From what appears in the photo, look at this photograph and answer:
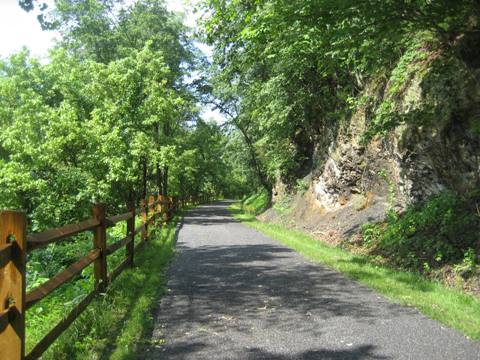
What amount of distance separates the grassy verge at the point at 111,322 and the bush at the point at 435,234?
4.93 metres

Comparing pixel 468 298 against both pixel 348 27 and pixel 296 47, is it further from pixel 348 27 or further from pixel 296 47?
pixel 296 47

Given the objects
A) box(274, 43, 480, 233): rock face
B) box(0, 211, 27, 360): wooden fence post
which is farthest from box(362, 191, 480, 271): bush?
box(0, 211, 27, 360): wooden fence post

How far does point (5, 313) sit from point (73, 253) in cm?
642

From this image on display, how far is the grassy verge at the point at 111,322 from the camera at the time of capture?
179 inches

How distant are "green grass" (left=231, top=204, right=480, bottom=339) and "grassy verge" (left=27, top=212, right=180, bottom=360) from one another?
3.41 meters

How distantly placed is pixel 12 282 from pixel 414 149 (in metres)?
9.76

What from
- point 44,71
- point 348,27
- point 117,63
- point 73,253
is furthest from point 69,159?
point 348,27

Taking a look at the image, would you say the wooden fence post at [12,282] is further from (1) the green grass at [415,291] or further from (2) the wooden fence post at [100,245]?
(1) the green grass at [415,291]

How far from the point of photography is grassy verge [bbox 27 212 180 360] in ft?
14.9

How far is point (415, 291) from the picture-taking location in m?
6.91

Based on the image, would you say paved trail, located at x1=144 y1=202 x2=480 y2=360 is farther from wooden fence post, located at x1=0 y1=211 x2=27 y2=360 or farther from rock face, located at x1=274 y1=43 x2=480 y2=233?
rock face, located at x1=274 y1=43 x2=480 y2=233

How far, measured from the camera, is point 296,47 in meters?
8.63

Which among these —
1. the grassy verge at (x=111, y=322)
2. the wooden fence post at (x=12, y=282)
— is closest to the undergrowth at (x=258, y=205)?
the grassy verge at (x=111, y=322)

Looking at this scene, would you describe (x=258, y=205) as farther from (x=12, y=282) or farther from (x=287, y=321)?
(x=12, y=282)
